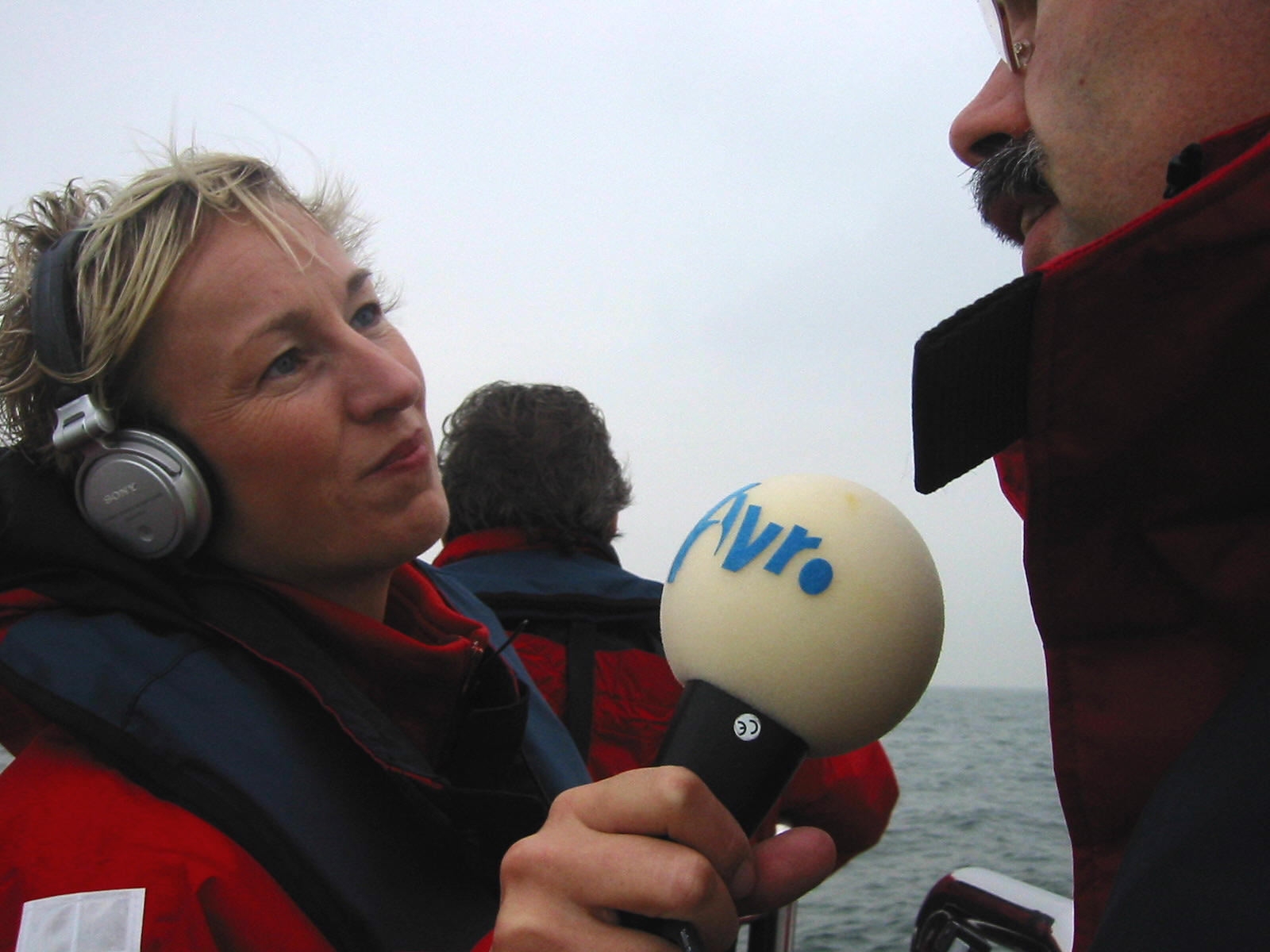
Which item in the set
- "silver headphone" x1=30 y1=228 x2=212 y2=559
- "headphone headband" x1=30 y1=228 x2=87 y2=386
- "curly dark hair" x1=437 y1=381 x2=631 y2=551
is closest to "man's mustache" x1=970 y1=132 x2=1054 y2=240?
"silver headphone" x1=30 y1=228 x2=212 y2=559

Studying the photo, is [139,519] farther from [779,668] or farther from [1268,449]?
[1268,449]

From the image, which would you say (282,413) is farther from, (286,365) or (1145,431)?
(1145,431)

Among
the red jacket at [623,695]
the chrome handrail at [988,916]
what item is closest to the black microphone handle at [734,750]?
the red jacket at [623,695]

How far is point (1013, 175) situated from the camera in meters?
1.01

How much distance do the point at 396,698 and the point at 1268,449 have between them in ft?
4.26

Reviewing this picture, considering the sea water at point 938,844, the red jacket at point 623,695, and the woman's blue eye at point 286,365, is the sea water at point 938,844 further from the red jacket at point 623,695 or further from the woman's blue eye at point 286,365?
the woman's blue eye at point 286,365

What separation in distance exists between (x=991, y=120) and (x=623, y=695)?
1.58m

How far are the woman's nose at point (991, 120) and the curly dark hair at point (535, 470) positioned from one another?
164cm

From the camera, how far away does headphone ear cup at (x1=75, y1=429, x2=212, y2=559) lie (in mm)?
1336

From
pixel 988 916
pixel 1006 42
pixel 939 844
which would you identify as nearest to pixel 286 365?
pixel 1006 42

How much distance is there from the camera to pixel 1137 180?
0.85 meters

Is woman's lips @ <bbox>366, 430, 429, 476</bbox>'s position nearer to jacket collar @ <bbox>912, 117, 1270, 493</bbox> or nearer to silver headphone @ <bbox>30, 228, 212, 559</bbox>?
silver headphone @ <bbox>30, 228, 212, 559</bbox>

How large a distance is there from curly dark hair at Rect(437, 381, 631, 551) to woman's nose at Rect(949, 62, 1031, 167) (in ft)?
5.37

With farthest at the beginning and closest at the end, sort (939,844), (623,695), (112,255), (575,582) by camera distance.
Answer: (939,844) → (575,582) → (623,695) → (112,255)
